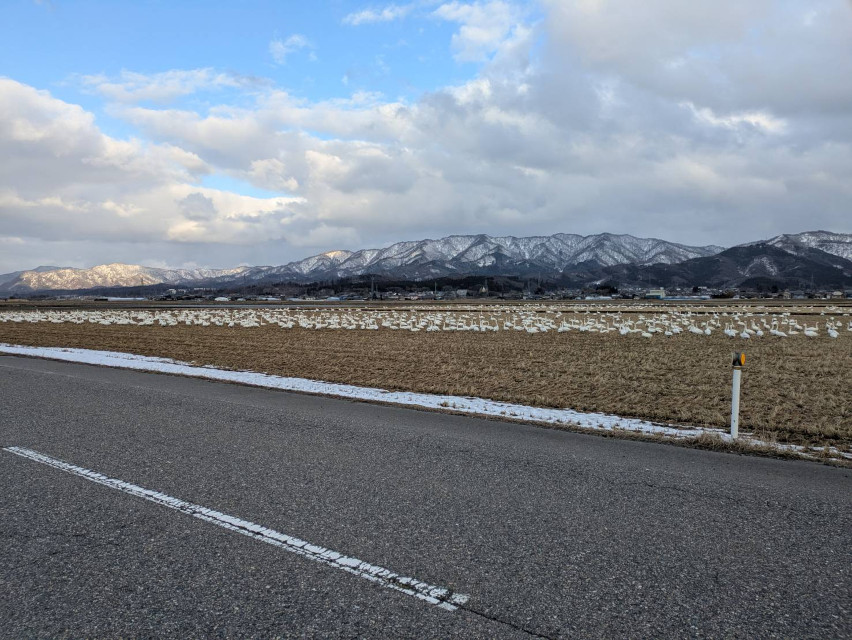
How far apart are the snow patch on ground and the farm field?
26.1 inches

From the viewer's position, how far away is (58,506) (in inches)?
189

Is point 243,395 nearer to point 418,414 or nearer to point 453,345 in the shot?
point 418,414

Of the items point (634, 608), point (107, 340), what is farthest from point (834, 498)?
point (107, 340)

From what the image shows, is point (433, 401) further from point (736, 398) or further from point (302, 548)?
point (302, 548)

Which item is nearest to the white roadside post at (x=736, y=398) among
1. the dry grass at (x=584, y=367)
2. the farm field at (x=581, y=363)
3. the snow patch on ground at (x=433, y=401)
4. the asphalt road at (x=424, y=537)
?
the snow patch on ground at (x=433, y=401)

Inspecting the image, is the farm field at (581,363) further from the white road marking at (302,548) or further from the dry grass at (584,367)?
Result: the white road marking at (302,548)

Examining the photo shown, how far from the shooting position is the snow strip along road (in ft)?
29.1

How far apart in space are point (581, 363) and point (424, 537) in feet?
46.5

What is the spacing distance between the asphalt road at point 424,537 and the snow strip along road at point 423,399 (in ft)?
4.81

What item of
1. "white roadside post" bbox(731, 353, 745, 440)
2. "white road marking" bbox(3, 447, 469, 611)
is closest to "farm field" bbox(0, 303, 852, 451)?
"white roadside post" bbox(731, 353, 745, 440)

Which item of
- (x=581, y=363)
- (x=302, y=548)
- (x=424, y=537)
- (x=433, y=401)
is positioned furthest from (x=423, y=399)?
(x=581, y=363)

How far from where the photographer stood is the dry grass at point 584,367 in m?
10.4

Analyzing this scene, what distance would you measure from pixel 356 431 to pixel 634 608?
16.6 ft

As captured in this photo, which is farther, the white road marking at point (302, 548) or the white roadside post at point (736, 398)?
the white roadside post at point (736, 398)
